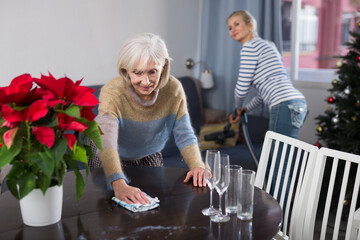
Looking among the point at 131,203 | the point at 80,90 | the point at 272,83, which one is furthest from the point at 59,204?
the point at 272,83

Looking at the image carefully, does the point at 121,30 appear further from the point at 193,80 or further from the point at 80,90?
the point at 80,90

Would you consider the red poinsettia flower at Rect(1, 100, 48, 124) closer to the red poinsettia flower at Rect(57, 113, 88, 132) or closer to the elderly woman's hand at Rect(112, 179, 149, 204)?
the red poinsettia flower at Rect(57, 113, 88, 132)

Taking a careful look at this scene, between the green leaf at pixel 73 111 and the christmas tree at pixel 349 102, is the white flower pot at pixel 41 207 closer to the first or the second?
the green leaf at pixel 73 111

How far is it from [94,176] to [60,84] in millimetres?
732

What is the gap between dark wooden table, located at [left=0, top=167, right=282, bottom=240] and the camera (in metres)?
1.35

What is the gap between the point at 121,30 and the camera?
3.83m

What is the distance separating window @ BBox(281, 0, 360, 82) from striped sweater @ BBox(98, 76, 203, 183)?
8.11 ft

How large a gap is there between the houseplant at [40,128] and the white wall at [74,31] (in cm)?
203

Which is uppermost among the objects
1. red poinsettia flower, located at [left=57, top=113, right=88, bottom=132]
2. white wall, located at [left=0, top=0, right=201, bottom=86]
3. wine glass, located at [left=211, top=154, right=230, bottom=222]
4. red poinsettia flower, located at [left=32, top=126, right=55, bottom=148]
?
white wall, located at [left=0, top=0, right=201, bottom=86]

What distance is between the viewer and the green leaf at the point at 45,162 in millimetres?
1210

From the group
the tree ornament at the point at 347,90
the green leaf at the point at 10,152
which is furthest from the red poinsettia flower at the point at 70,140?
the tree ornament at the point at 347,90

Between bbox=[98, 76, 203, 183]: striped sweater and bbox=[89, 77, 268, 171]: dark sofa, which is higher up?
bbox=[98, 76, 203, 183]: striped sweater

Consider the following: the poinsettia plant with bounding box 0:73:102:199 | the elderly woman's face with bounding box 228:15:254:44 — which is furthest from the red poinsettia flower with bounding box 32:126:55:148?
the elderly woman's face with bounding box 228:15:254:44

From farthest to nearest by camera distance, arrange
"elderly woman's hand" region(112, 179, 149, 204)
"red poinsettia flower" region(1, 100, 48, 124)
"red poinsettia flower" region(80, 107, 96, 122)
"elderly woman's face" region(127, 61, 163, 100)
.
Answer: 1. "elderly woman's face" region(127, 61, 163, 100)
2. "elderly woman's hand" region(112, 179, 149, 204)
3. "red poinsettia flower" region(80, 107, 96, 122)
4. "red poinsettia flower" region(1, 100, 48, 124)
